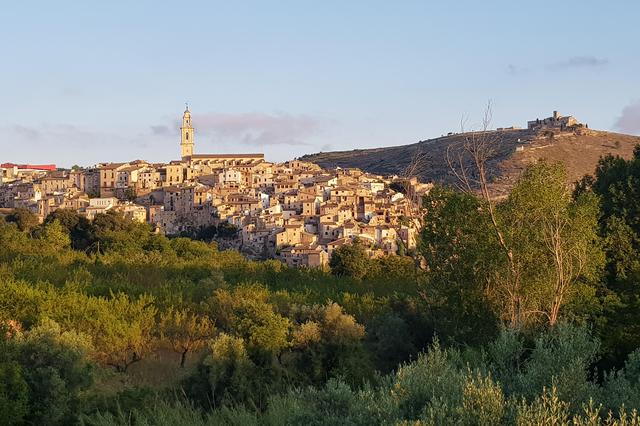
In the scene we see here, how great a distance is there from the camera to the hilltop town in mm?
55469

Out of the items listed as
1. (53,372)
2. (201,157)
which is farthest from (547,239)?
(201,157)

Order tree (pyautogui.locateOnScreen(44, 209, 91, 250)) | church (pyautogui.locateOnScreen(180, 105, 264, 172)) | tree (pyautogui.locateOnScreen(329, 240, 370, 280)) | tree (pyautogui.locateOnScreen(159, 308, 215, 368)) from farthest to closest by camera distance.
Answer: church (pyautogui.locateOnScreen(180, 105, 264, 172)), tree (pyautogui.locateOnScreen(44, 209, 91, 250)), tree (pyautogui.locateOnScreen(329, 240, 370, 280)), tree (pyautogui.locateOnScreen(159, 308, 215, 368))

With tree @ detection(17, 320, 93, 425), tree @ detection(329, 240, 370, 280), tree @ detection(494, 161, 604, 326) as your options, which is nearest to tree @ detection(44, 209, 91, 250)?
tree @ detection(329, 240, 370, 280)

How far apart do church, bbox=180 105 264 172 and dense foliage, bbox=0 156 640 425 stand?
63269 mm

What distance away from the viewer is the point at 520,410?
18.7ft

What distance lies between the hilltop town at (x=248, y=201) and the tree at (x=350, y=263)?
606cm

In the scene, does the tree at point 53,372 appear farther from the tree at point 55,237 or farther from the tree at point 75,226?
the tree at point 75,226

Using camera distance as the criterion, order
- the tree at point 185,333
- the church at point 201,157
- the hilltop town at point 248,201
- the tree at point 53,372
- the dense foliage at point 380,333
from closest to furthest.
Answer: the dense foliage at point 380,333
the tree at point 53,372
the tree at point 185,333
the hilltop town at point 248,201
the church at point 201,157

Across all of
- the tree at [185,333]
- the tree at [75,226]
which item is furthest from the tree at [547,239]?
the tree at [75,226]

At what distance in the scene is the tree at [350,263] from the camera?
37747 millimetres

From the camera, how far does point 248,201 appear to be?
223ft

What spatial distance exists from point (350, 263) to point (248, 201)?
3072 centimetres

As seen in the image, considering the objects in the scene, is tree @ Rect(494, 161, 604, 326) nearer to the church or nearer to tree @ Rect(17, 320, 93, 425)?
tree @ Rect(17, 320, 93, 425)

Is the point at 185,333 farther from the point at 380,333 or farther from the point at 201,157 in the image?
the point at 201,157
